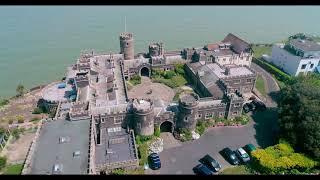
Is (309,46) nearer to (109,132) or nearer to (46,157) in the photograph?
(109,132)

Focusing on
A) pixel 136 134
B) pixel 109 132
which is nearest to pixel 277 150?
pixel 136 134

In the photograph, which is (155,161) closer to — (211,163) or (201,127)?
(211,163)

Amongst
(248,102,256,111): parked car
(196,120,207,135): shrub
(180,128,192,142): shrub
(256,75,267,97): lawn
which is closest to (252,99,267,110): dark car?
(248,102,256,111): parked car

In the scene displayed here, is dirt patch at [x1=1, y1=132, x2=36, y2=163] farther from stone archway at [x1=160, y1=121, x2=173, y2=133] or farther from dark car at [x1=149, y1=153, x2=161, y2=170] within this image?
stone archway at [x1=160, y1=121, x2=173, y2=133]

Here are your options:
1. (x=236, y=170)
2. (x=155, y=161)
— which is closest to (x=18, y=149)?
(x=155, y=161)

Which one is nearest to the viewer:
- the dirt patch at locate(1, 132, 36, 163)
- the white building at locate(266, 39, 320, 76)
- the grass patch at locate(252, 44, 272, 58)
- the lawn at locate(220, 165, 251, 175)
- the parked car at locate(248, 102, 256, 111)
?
the lawn at locate(220, 165, 251, 175)
